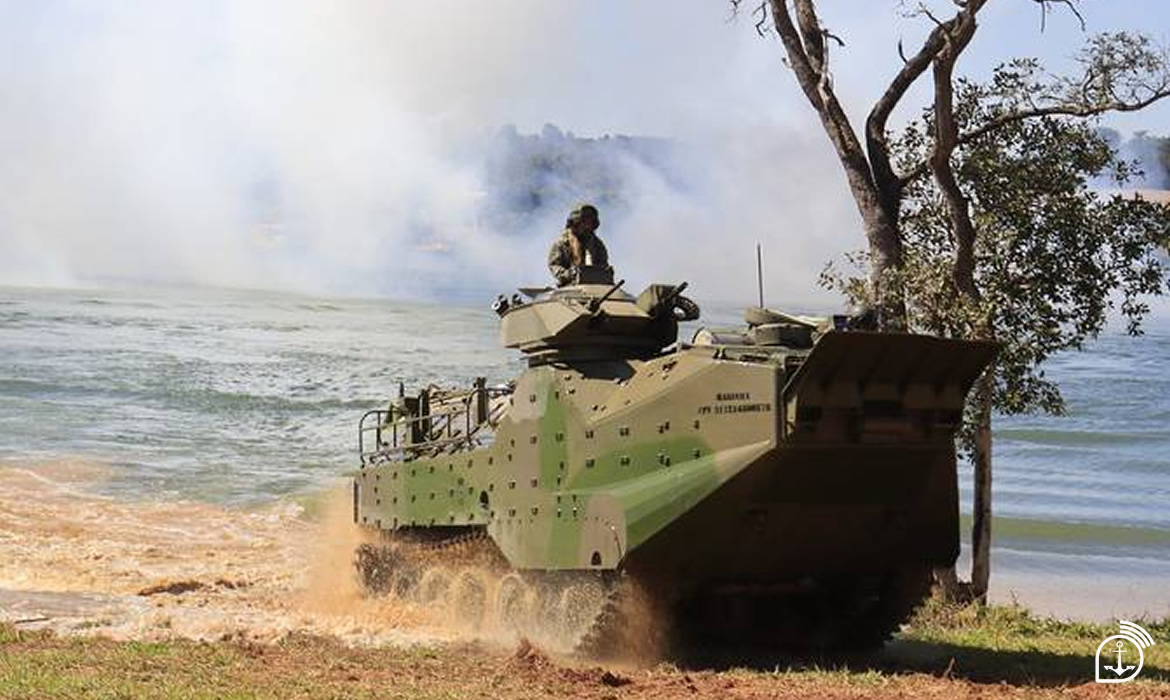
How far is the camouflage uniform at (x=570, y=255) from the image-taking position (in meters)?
16.9

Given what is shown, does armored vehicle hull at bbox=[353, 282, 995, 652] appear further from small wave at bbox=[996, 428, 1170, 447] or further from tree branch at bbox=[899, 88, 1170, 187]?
small wave at bbox=[996, 428, 1170, 447]

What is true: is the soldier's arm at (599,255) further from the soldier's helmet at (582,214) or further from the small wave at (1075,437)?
the small wave at (1075,437)

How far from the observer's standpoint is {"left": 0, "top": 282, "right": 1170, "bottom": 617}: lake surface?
98.5 ft

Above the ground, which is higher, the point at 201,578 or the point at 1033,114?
the point at 1033,114

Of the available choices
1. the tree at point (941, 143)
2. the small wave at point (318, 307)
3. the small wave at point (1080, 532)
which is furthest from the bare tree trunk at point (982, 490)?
the small wave at point (318, 307)

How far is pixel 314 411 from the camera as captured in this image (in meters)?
40.8

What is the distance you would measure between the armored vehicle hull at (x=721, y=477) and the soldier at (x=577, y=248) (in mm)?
614

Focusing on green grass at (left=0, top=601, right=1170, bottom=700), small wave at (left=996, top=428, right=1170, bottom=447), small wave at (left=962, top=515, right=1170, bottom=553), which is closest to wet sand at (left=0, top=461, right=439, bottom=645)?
green grass at (left=0, top=601, right=1170, bottom=700)

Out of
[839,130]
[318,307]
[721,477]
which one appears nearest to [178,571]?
[839,130]

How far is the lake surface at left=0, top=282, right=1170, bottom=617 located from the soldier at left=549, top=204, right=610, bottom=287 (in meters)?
9.21

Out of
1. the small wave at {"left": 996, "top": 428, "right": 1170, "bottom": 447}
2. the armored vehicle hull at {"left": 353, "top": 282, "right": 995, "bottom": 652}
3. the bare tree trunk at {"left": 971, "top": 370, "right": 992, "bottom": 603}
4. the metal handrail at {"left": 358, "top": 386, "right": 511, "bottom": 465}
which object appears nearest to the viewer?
the armored vehicle hull at {"left": 353, "top": 282, "right": 995, "bottom": 652}

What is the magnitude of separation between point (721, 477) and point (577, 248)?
14.0 feet

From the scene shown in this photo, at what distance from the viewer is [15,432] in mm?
35625

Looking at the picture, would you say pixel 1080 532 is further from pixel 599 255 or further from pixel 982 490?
pixel 599 255
